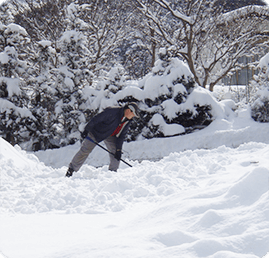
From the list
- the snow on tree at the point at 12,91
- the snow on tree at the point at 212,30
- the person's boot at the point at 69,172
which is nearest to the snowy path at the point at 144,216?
the person's boot at the point at 69,172

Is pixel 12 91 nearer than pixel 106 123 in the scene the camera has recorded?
No

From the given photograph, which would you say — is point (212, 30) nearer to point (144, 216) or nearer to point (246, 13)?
point (246, 13)

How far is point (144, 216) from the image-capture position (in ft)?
10.7

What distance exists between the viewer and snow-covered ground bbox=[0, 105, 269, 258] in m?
2.36

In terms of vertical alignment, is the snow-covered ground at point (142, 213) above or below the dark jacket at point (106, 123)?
below

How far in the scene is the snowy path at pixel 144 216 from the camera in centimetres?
236

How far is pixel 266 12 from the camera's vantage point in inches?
672

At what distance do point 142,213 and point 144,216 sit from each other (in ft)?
1.09

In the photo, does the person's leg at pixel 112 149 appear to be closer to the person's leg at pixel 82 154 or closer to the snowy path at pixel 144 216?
the person's leg at pixel 82 154

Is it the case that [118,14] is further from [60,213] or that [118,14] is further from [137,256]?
[137,256]

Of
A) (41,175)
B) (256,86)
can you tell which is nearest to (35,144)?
(41,175)

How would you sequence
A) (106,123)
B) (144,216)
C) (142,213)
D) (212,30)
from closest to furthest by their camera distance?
(144,216) → (142,213) → (106,123) → (212,30)

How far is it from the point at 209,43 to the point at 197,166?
15191mm

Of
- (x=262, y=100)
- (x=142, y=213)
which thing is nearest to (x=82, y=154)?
(x=142, y=213)
